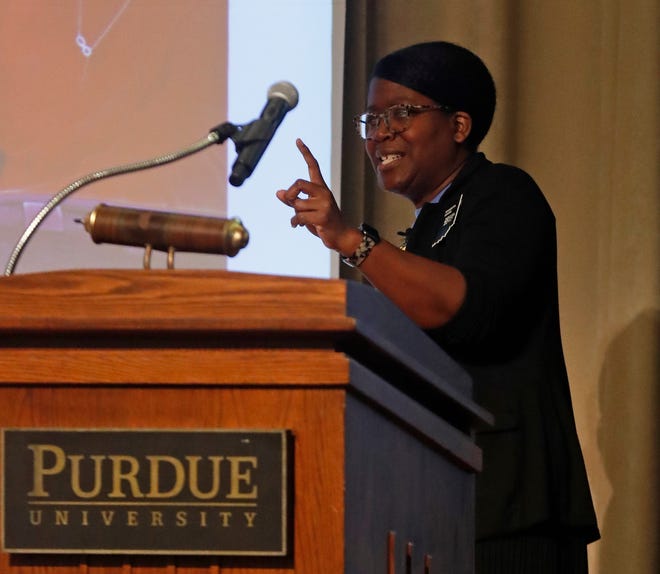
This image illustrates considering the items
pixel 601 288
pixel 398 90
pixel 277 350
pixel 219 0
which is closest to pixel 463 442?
pixel 277 350

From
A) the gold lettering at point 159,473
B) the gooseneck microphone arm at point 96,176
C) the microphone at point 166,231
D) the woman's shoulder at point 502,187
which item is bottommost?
the gold lettering at point 159,473

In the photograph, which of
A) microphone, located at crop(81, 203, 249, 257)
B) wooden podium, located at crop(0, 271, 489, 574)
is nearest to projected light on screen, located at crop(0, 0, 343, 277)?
microphone, located at crop(81, 203, 249, 257)

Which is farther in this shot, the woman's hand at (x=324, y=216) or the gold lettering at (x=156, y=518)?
the woman's hand at (x=324, y=216)

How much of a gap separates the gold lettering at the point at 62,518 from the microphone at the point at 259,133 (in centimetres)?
62

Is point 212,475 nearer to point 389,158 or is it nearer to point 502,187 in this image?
point 502,187

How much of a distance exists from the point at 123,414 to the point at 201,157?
2288 mm

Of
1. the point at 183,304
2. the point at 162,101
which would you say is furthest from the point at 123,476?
the point at 162,101

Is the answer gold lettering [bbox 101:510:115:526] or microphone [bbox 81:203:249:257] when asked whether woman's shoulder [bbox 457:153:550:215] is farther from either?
gold lettering [bbox 101:510:115:526]

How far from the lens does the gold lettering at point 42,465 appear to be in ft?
3.27

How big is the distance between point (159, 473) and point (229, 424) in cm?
7

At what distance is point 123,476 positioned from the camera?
39.1 inches

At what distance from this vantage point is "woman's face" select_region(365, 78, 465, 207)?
2.34 m

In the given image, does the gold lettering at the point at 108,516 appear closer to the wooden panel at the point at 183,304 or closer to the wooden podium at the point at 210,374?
the wooden podium at the point at 210,374

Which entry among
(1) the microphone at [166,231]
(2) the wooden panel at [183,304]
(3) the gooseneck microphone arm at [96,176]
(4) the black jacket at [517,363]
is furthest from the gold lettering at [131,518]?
(4) the black jacket at [517,363]
